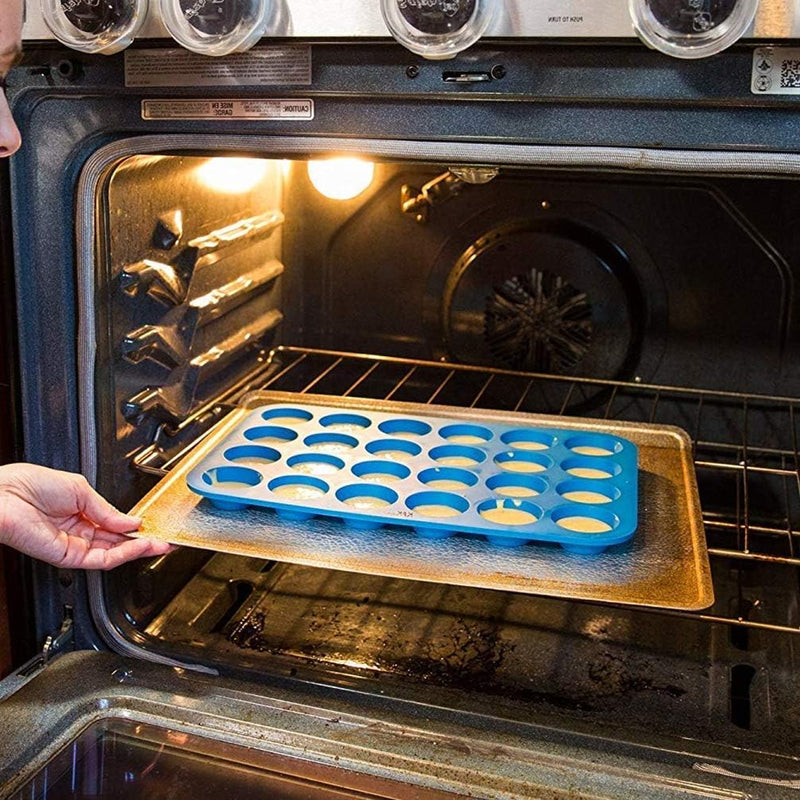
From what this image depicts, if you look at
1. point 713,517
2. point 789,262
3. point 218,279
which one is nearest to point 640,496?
point 713,517

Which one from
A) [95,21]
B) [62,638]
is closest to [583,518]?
[62,638]

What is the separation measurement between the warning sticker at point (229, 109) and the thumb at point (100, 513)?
47 cm

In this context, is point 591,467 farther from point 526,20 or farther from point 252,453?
point 526,20

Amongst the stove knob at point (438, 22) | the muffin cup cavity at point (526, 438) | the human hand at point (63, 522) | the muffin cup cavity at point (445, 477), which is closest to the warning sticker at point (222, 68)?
the stove knob at point (438, 22)

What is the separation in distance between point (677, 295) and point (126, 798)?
117cm

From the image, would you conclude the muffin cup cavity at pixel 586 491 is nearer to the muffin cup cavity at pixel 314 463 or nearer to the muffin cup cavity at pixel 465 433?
the muffin cup cavity at pixel 465 433

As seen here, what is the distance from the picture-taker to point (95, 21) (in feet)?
3.53

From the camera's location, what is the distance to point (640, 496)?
144 cm

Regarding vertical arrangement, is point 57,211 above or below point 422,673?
above

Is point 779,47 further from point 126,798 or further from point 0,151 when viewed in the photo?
point 126,798

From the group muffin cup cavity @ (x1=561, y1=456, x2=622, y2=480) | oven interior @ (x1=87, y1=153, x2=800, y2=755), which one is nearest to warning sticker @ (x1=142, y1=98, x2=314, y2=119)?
oven interior @ (x1=87, y1=153, x2=800, y2=755)

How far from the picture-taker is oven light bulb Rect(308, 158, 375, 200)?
1.64 meters

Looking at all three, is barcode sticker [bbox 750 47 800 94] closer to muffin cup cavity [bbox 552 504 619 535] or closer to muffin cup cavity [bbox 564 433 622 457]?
muffin cup cavity [bbox 552 504 619 535]

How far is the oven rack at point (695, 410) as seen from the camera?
1.70 m
